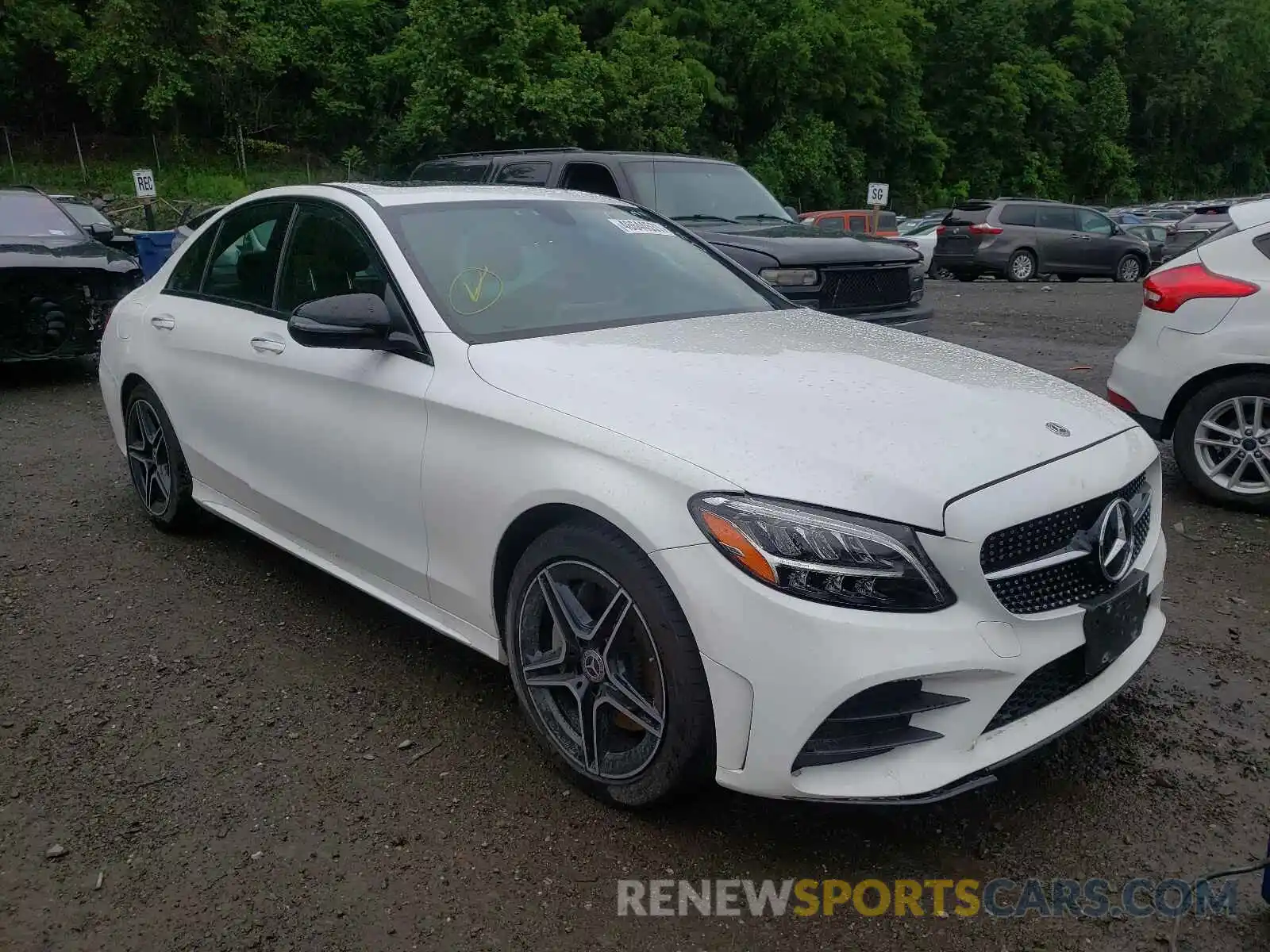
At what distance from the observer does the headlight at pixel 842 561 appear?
2.32 metres

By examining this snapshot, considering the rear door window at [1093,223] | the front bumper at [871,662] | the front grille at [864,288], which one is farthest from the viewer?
the rear door window at [1093,223]

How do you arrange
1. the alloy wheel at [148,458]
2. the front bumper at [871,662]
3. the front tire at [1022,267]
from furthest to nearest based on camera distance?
the front tire at [1022,267], the alloy wheel at [148,458], the front bumper at [871,662]

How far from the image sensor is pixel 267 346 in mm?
3902

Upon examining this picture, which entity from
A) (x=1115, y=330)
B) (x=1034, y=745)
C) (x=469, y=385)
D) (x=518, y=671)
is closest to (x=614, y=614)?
(x=518, y=671)

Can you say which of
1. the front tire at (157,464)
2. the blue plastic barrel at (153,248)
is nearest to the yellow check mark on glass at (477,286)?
the front tire at (157,464)

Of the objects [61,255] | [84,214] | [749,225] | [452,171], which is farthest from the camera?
[84,214]

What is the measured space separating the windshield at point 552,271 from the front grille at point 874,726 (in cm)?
152

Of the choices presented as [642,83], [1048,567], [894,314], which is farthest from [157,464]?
[642,83]

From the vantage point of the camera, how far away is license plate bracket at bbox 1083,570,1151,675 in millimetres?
2551

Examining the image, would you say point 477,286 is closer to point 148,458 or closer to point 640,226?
point 640,226

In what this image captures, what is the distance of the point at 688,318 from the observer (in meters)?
3.62

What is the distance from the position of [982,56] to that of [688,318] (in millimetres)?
52316

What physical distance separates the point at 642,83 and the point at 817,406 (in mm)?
31330

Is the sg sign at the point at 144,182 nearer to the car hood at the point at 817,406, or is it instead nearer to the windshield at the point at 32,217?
the windshield at the point at 32,217
